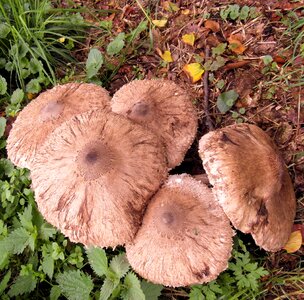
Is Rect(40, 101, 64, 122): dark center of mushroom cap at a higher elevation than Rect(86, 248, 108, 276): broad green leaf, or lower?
higher

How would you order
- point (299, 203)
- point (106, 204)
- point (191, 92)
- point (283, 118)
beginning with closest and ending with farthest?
point (106, 204) < point (299, 203) < point (283, 118) < point (191, 92)

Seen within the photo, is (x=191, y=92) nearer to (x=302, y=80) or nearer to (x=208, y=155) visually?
(x=302, y=80)

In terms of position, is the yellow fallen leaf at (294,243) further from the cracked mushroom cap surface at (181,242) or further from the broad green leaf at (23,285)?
the broad green leaf at (23,285)

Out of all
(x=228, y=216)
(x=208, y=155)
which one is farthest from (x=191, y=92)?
(x=228, y=216)

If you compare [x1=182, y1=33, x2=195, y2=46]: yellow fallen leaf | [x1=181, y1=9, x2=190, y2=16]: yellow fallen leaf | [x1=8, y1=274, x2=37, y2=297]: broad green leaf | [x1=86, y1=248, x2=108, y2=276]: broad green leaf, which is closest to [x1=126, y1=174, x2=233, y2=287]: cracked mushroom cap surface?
[x1=86, y1=248, x2=108, y2=276]: broad green leaf

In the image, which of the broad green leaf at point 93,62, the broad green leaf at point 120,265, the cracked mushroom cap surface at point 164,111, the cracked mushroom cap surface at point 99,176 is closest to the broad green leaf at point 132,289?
the broad green leaf at point 120,265

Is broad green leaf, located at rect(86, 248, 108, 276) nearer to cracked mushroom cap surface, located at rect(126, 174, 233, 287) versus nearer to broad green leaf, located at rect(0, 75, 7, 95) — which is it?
cracked mushroom cap surface, located at rect(126, 174, 233, 287)

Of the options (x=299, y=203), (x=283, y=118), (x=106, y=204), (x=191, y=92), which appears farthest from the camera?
(x=191, y=92)
